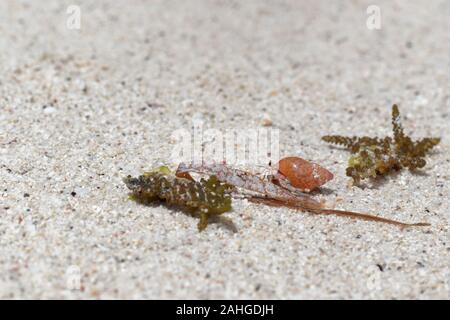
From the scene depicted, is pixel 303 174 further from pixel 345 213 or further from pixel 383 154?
pixel 383 154

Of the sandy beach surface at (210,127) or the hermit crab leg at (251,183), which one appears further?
the hermit crab leg at (251,183)

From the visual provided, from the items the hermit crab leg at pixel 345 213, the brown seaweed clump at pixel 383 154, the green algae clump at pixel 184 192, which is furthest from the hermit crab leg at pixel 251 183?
the brown seaweed clump at pixel 383 154

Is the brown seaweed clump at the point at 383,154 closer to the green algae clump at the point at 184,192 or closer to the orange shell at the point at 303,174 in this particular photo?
the orange shell at the point at 303,174

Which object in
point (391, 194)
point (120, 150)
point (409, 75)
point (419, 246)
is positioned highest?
point (409, 75)
